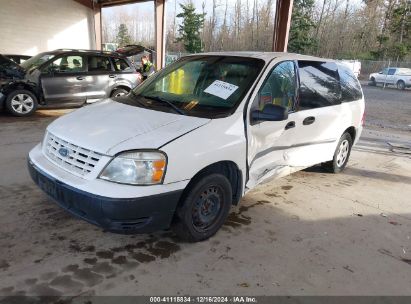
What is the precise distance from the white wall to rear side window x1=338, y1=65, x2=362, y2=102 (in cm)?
1603

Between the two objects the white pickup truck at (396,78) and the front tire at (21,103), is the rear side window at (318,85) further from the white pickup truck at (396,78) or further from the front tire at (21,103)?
the white pickup truck at (396,78)

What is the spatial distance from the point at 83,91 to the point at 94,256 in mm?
7202

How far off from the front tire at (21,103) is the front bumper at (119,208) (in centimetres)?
653

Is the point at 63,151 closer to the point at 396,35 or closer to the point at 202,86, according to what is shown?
the point at 202,86

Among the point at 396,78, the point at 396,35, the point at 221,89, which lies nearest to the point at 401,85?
the point at 396,78

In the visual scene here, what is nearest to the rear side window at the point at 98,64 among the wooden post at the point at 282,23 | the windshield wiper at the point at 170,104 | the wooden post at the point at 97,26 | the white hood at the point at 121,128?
the wooden post at the point at 282,23

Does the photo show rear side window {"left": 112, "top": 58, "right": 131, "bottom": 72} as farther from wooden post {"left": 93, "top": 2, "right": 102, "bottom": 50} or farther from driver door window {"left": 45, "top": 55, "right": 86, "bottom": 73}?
wooden post {"left": 93, "top": 2, "right": 102, "bottom": 50}

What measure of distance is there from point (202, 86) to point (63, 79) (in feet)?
21.0

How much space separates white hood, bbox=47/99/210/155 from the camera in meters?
2.90

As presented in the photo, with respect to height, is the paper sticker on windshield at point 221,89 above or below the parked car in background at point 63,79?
above

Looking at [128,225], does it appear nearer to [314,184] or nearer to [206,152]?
[206,152]

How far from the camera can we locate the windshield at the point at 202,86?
3553mm

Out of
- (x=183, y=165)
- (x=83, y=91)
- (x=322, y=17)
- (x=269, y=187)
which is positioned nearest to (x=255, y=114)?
(x=183, y=165)

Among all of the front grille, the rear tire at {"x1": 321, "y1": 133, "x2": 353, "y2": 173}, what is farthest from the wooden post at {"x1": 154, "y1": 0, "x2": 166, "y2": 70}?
the front grille
